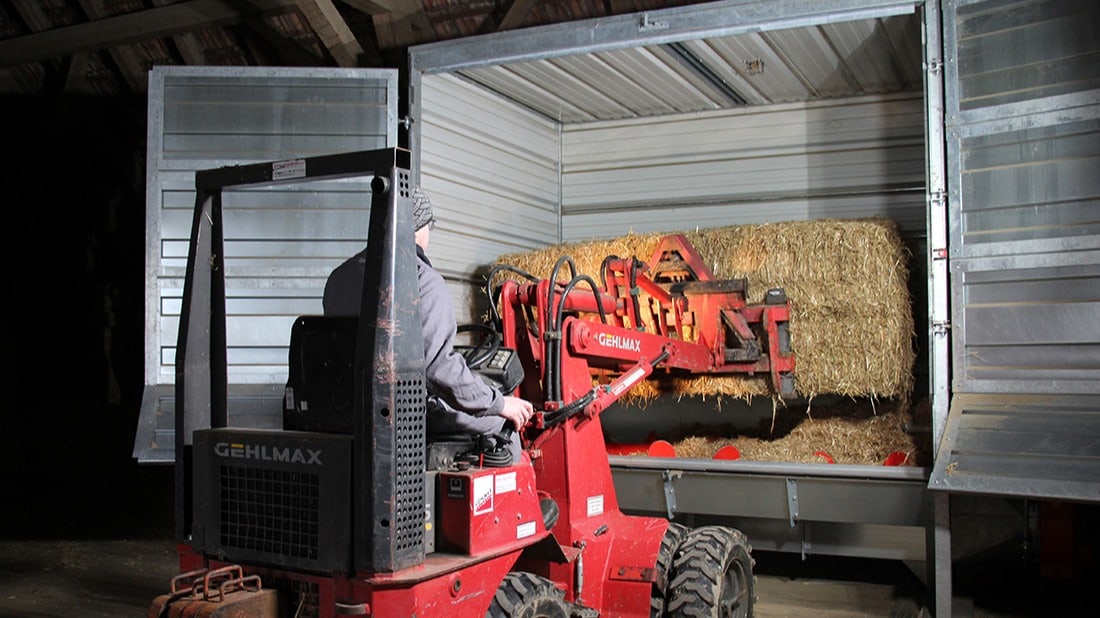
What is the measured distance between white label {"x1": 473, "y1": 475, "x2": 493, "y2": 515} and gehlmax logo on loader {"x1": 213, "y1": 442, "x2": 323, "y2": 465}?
0.56 metres

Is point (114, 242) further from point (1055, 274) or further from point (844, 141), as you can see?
point (1055, 274)

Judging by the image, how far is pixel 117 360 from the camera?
33.7 ft

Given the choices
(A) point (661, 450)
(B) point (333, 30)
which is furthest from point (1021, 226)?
(B) point (333, 30)

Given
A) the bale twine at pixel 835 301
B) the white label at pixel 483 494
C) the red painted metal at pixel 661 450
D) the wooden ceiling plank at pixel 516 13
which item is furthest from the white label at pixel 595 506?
the wooden ceiling plank at pixel 516 13

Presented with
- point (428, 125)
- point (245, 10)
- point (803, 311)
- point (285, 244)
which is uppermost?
point (245, 10)

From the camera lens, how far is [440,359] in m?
3.34

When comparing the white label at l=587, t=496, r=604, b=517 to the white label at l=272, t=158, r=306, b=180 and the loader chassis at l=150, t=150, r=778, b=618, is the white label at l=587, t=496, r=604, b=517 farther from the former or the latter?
the white label at l=272, t=158, r=306, b=180

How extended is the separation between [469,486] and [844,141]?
20.1 feet

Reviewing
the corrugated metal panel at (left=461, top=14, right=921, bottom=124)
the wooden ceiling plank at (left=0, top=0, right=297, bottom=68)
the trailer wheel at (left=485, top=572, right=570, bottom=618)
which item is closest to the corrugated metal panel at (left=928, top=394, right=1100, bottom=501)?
the trailer wheel at (left=485, top=572, right=570, bottom=618)

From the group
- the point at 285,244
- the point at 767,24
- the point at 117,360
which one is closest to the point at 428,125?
the point at 285,244

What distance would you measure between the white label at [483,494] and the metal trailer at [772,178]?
295cm

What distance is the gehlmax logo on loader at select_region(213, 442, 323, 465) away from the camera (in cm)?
318

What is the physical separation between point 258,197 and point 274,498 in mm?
4171

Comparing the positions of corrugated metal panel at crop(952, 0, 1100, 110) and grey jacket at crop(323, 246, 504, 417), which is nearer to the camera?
grey jacket at crop(323, 246, 504, 417)
